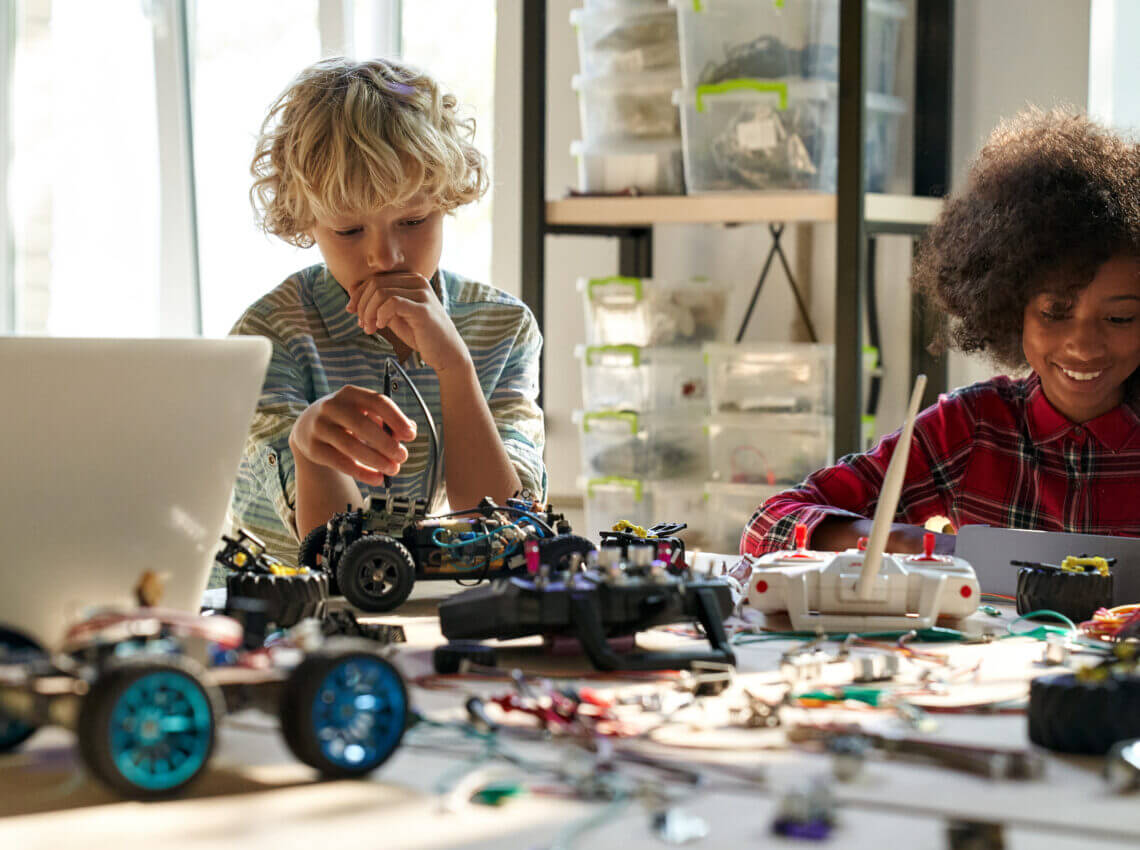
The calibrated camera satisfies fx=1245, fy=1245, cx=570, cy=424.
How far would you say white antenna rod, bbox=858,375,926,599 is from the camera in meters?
0.73

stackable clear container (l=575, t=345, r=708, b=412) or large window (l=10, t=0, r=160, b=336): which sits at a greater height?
large window (l=10, t=0, r=160, b=336)

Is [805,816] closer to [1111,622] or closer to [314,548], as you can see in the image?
[1111,622]

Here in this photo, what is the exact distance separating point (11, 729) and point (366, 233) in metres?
0.86

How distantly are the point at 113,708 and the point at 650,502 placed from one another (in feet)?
6.70

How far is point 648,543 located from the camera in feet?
2.93

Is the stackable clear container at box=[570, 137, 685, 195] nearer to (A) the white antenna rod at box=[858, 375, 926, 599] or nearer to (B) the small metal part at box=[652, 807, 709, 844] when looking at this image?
(A) the white antenna rod at box=[858, 375, 926, 599]

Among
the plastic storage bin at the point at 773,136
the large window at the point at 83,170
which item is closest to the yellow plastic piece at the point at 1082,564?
the plastic storage bin at the point at 773,136

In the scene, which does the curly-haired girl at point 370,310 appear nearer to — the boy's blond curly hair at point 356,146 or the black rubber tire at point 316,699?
the boy's blond curly hair at point 356,146

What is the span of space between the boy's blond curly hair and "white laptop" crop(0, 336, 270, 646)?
691mm

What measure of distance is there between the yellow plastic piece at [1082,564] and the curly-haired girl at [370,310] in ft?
1.90

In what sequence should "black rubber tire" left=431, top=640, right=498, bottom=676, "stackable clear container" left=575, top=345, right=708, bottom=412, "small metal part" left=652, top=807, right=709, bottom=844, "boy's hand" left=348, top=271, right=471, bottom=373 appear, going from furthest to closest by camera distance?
"stackable clear container" left=575, top=345, right=708, bottom=412
"boy's hand" left=348, top=271, right=471, bottom=373
"black rubber tire" left=431, top=640, right=498, bottom=676
"small metal part" left=652, top=807, right=709, bottom=844

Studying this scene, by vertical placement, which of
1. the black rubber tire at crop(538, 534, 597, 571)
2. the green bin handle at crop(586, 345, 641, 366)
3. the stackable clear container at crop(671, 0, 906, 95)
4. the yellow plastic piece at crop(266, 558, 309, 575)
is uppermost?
the stackable clear container at crop(671, 0, 906, 95)

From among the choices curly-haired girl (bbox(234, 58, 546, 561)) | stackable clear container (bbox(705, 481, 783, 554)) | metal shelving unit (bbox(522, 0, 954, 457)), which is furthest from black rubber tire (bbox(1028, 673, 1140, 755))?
stackable clear container (bbox(705, 481, 783, 554))

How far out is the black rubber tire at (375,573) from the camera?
861 mm
